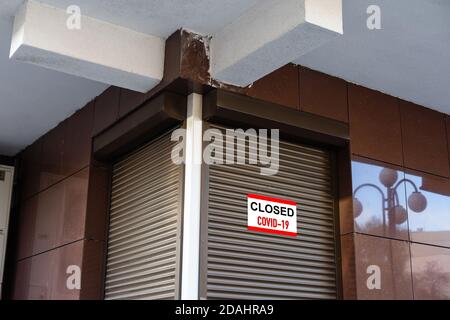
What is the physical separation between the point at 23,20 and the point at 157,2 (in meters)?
0.79

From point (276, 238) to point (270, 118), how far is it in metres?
0.79

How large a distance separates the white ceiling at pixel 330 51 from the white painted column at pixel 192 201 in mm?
553

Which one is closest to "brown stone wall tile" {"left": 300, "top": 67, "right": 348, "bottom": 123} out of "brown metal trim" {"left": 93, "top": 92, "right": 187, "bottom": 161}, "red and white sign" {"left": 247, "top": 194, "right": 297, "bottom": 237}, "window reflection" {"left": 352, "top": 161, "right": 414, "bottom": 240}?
"window reflection" {"left": 352, "top": 161, "right": 414, "bottom": 240}

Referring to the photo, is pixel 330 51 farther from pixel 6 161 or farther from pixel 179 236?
pixel 6 161

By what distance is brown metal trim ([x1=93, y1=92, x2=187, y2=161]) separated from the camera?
169 inches

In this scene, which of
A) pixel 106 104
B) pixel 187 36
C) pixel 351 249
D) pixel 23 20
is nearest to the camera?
pixel 23 20

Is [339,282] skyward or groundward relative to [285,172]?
groundward

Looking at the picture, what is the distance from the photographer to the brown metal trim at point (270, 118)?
13.9 ft

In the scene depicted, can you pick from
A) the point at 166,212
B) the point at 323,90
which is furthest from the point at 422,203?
the point at 166,212

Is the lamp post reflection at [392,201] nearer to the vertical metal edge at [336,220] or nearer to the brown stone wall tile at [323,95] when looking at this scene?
the vertical metal edge at [336,220]

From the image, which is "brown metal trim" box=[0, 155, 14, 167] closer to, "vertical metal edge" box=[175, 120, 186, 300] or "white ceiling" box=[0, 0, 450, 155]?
"white ceiling" box=[0, 0, 450, 155]

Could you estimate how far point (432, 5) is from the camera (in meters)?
3.99

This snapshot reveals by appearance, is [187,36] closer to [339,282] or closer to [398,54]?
[398,54]

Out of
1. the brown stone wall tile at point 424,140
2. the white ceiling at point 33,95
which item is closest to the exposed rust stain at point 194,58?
the white ceiling at point 33,95
